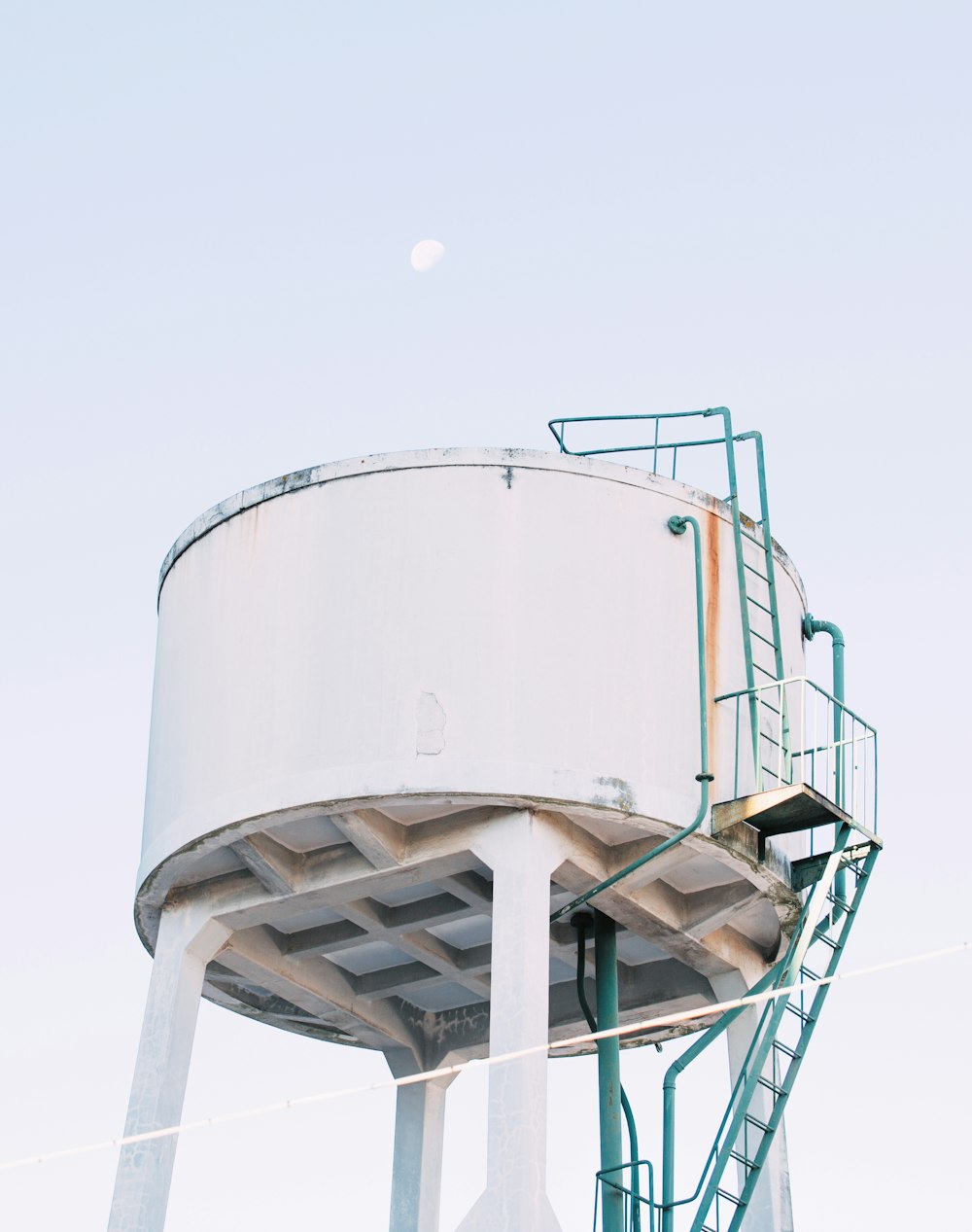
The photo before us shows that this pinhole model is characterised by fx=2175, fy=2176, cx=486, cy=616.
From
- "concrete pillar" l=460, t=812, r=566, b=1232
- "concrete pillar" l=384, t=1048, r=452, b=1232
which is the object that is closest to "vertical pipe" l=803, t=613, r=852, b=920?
"concrete pillar" l=460, t=812, r=566, b=1232

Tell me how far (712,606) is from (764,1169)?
4.82 m

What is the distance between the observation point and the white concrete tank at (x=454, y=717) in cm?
1708

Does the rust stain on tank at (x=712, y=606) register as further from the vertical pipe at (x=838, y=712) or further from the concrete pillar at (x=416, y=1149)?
the concrete pillar at (x=416, y=1149)

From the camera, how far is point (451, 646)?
687 inches

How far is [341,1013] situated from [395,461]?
5852 mm

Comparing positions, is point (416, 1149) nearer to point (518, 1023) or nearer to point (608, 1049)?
point (608, 1049)

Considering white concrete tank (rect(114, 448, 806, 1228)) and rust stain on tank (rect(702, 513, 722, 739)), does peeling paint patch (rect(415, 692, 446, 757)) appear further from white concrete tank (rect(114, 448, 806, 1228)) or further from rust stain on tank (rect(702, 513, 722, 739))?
rust stain on tank (rect(702, 513, 722, 739))

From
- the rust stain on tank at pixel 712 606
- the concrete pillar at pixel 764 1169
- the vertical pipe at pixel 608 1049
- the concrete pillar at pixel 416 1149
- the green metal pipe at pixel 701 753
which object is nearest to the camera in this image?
the green metal pipe at pixel 701 753

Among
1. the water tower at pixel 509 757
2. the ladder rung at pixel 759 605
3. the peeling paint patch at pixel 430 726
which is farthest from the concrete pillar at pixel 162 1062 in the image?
the ladder rung at pixel 759 605

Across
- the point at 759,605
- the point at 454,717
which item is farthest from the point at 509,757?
the point at 759,605

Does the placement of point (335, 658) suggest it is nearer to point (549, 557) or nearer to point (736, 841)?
point (549, 557)

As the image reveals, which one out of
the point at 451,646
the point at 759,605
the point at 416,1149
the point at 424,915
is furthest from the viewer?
the point at 416,1149

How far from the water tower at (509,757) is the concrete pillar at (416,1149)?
8.20ft

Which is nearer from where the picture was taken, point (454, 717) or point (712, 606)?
point (454, 717)
